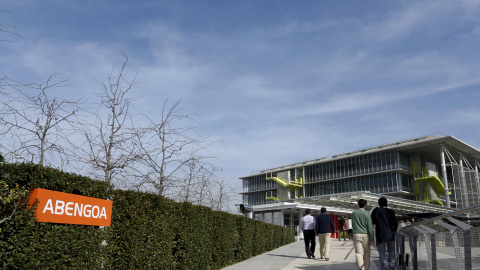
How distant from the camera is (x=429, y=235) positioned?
6777 mm

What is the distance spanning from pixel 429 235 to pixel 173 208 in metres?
4.80

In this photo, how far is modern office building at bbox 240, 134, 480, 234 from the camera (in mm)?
46184

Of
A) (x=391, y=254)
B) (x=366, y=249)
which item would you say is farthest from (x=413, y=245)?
(x=366, y=249)

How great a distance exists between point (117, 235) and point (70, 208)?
129cm

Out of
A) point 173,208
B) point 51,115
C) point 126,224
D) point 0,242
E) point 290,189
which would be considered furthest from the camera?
point 290,189

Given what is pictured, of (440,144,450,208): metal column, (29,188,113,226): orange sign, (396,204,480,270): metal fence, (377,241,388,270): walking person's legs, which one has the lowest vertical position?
(377,241,388,270): walking person's legs

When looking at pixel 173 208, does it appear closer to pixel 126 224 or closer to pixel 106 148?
pixel 126 224

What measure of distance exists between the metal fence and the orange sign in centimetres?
480

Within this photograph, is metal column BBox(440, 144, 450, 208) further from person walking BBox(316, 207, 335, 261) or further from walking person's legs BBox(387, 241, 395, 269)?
walking person's legs BBox(387, 241, 395, 269)

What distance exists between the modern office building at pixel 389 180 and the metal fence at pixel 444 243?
1268 inches

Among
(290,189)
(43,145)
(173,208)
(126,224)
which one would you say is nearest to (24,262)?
(126,224)

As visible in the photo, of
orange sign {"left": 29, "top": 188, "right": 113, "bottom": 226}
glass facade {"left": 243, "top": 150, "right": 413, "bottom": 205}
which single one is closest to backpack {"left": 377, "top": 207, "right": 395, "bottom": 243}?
orange sign {"left": 29, "top": 188, "right": 113, "bottom": 226}

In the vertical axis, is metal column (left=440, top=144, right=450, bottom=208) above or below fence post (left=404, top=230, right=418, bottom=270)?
above

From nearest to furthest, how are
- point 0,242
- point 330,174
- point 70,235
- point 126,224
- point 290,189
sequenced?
→ point 0,242 < point 70,235 < point 126,224 < point 330,174 < point 290,189
